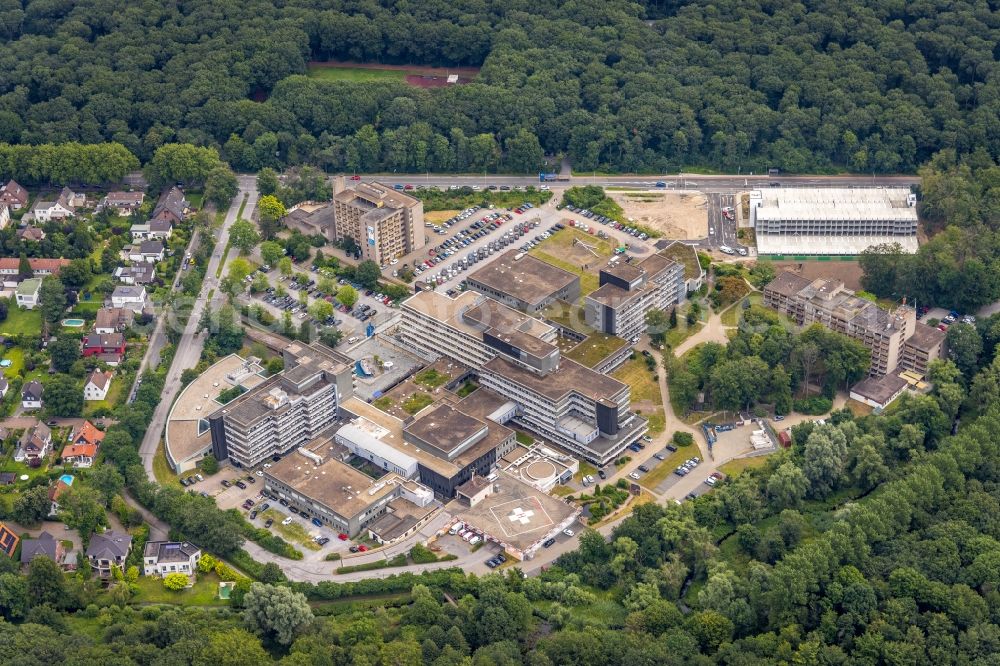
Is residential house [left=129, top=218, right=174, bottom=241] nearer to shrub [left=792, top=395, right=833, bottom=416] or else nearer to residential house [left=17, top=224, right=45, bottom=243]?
residential house [left=17, top=224, right=45, bottom=243]

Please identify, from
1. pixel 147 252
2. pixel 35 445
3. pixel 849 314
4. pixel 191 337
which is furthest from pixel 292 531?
pixel 849 314

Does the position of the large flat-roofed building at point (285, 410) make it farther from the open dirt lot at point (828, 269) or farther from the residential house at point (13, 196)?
the residential house at point (13, 196)

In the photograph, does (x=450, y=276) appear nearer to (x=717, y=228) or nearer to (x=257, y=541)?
(x=717, y=228)

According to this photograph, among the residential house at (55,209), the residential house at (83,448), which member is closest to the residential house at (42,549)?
the residential house at (83,448)

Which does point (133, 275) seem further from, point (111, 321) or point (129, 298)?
point (111, 321)

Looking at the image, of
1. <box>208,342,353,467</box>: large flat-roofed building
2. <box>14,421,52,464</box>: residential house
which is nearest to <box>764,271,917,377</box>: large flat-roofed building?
<box>208,342,353,467</box>: large flat-roofed building
